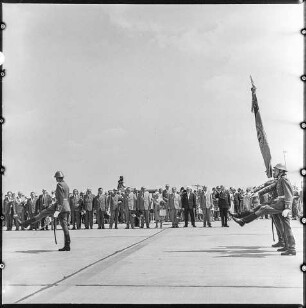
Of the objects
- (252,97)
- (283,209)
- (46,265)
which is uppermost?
(252,97)

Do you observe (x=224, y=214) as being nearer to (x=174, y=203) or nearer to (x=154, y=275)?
(x=174, y=203)

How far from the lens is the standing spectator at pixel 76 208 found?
20470 mm

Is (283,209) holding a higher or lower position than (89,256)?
higher

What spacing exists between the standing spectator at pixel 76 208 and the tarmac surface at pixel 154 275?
26.5ft

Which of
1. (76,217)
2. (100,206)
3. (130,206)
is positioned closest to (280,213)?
(130,206)

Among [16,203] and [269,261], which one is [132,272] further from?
[16,203]

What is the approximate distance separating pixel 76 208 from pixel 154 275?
1362cm

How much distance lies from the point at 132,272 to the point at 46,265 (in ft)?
6.61

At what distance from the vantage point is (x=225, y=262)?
9148 millimetres

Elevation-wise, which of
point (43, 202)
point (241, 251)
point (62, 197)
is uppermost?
point (62, 197)

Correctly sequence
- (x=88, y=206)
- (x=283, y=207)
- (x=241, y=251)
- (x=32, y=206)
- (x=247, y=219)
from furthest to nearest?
(x=32, y=206), (x=88, y=206), (x=241, y=251), (x=247, y=219), (x=283, y=207)

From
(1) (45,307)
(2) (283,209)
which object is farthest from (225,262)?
(1) (45,307)

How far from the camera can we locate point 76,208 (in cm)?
2095

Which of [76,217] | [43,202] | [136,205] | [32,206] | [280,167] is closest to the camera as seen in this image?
[280,167]
